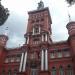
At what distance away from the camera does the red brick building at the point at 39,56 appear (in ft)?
116

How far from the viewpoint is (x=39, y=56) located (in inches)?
1522

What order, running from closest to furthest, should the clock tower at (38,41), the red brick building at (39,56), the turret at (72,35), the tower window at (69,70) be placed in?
the tower window at (69,70) < the turret at (72,35) < the red brick building at (39,56) < the clock tower at (38,41)

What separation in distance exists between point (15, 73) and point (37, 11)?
72.4 feet

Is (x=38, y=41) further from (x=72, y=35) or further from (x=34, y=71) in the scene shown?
(x=72, y=35)

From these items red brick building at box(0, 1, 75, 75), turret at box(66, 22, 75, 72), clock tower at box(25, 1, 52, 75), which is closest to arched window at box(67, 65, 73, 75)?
red brick building at box(0, 1, 75, 75)

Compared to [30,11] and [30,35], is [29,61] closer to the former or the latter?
[30,35]

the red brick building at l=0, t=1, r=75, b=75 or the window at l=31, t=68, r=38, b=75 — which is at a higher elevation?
the red brick building at l=0, t=1, r=75, b=75

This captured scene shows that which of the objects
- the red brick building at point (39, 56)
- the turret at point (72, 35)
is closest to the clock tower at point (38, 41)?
the red brick building at point (39, 56)

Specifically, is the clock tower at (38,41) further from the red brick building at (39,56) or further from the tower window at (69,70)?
the tower window at (69,70)

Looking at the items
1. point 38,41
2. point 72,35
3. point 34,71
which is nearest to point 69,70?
point 72,35

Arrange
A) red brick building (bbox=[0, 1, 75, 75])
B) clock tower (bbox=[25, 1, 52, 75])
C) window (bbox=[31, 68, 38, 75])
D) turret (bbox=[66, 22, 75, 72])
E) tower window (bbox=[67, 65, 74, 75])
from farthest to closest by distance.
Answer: clock tower (bbox=[25, 1, 52, 75]) < window (bbox=[31, 68, 38, 75]) < red brick building (bbox=[0, 1, 75, 75]) < turret (bbox=[66, 22, 75, 72]) < tower window (bbox=[67, 65, 74, 75])

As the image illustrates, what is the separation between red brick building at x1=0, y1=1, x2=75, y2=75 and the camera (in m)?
35.3

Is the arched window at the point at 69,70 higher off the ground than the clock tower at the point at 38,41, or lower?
lower

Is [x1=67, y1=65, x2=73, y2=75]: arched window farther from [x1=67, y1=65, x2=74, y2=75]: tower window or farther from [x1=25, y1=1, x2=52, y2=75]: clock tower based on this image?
[x1=25, y1=1, x2=52, y2=75]: clock tower
